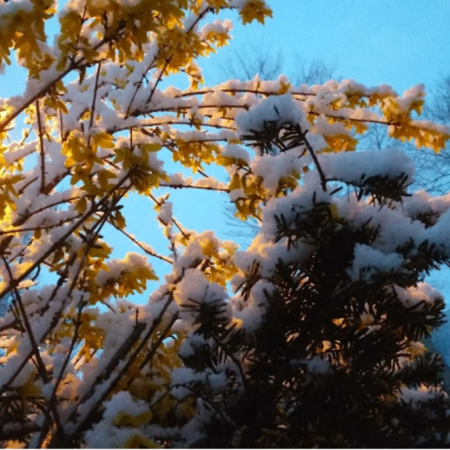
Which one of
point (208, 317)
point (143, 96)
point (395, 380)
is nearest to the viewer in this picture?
point (208, 317)

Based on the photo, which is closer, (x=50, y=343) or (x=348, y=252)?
(x=348, y=252)

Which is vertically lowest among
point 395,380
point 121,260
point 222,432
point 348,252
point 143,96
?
point 222,432

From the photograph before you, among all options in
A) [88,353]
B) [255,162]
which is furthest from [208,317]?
[88,353]

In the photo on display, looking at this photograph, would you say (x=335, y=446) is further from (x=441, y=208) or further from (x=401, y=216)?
(x=441, y=208)

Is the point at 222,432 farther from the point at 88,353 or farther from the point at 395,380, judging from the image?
the point at 88,353

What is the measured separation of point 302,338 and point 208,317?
146 millimetres

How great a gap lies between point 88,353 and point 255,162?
0.66 m

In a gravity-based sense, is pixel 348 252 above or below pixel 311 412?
above

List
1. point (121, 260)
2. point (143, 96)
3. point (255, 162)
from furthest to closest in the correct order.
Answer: point (143, 96) < point (121, 260) < point (255, 162)

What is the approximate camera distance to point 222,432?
2.16 ft

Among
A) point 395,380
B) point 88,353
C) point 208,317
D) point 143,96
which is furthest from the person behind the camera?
point 143,96

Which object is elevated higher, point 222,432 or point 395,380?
point 395,380

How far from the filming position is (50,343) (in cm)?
124

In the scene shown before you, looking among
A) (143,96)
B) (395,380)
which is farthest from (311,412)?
(143,96)
